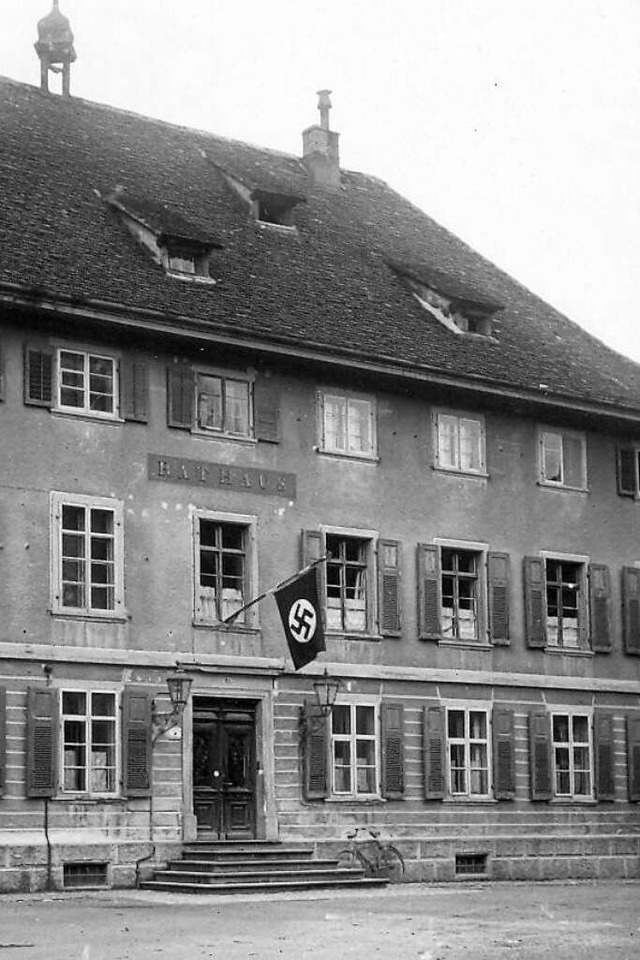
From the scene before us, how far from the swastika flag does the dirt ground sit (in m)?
3.47

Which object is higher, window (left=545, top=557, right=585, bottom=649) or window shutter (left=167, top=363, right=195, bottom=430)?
window shutter (left=167, top=363, right=195, bottom=430)

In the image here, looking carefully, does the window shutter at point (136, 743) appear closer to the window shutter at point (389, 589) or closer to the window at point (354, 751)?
the window at point (354, 751)

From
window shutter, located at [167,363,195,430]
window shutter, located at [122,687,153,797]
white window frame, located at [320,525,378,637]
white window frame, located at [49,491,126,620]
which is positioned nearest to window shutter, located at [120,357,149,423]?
window shutter, located at [167,363,195,430]

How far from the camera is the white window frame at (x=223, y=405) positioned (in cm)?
2756

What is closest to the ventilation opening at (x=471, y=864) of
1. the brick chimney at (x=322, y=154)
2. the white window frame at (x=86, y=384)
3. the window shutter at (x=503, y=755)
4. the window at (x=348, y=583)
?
the window shutter at (x=503, y=755)

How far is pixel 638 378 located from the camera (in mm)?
34000

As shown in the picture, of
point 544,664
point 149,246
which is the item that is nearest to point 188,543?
point 149,246

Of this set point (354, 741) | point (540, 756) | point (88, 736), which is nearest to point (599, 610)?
point (540, 756)

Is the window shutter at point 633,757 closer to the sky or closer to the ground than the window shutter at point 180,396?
closer to the ground

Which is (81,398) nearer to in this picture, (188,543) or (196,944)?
(188,543)

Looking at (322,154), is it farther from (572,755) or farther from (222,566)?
(572,755)

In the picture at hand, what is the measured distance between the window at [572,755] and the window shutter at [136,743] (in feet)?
25.5

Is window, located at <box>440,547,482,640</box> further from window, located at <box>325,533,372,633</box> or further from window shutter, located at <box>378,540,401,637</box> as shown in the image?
window, located at <box>325,533,372,633</box>

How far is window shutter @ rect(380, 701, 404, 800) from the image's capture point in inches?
1131
